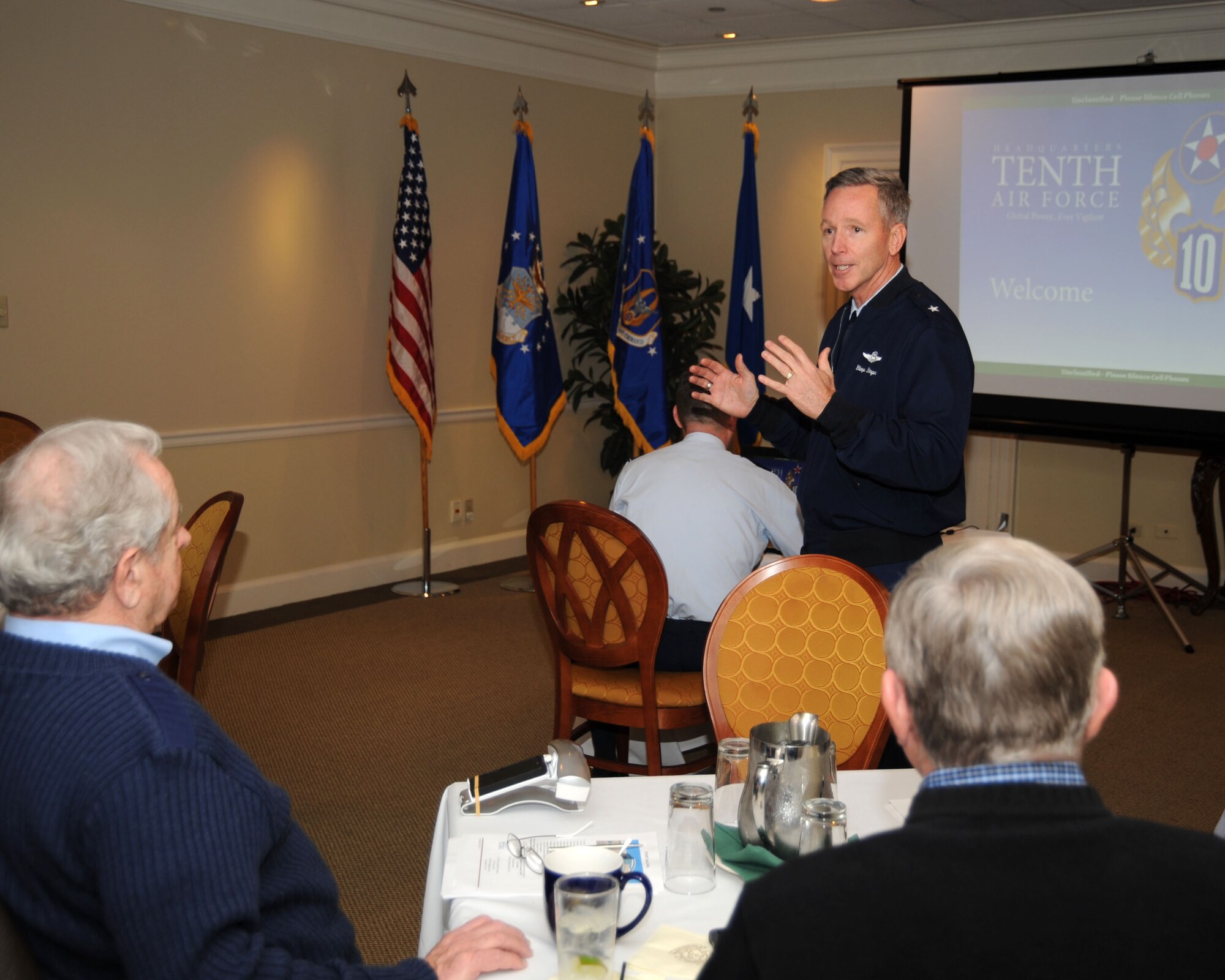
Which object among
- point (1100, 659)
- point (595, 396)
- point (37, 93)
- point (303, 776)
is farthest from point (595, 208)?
point (1100, 659)

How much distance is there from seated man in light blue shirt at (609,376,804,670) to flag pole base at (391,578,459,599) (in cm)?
300

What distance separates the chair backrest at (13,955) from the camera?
1.22 metres

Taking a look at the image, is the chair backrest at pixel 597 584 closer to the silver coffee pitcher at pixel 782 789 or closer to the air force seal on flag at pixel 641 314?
the silver coffee pitcher at pixel 782 789

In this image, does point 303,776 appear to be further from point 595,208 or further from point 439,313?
point 595,208

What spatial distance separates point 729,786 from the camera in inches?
61.1

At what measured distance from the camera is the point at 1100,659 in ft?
3.28

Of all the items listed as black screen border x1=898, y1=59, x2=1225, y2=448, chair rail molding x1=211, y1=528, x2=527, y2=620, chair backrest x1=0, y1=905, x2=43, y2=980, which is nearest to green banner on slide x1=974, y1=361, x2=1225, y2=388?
black screen border x1=898, y1=59, x2=1225, y2=448

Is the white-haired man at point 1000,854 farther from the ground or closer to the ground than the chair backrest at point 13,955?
farther from the ground

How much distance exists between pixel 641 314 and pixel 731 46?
6.65 feet

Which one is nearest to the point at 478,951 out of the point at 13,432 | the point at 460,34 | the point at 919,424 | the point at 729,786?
the point at 729,786

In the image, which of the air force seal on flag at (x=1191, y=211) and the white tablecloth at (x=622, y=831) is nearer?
the white tablecloth at (x=622, y=831)

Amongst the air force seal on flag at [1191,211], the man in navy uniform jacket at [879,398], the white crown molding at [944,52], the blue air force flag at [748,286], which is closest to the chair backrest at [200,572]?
the man in navy uniform jacket at [879,398]

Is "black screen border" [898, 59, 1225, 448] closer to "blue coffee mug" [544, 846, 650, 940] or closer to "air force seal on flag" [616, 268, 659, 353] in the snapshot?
"air force seal on flag" [616, 268, 659, 353]

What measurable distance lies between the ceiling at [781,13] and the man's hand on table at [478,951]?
5488 millimetres
